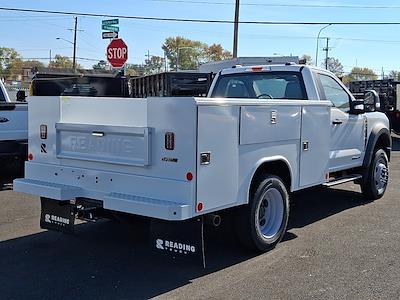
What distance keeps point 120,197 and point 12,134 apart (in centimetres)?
544

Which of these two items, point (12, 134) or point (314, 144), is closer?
point (314, 144)

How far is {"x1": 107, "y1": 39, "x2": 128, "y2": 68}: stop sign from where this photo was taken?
1307 centimetres

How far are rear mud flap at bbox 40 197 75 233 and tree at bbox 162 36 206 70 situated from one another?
9467cm

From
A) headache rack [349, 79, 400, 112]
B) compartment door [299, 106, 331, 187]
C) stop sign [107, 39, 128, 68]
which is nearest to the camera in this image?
compartment door [299, 106, 331, 187]

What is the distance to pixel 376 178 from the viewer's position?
875 cm

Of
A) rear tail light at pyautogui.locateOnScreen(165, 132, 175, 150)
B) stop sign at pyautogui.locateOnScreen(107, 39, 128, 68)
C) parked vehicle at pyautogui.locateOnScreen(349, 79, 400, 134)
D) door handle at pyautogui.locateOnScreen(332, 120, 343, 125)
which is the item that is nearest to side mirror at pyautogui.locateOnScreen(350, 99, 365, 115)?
door handle at pyautogui.locateOnScreen(332, 120, 343, 125)

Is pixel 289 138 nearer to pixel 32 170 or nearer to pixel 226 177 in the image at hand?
pixel 226 177

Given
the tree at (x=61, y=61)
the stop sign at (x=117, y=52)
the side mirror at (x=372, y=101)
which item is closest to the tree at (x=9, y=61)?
the tree at (x=61, y=61)

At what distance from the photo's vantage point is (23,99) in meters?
12.9

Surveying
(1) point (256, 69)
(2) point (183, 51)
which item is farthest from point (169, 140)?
(2) point (183, 51)

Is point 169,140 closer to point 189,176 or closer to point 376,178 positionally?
point 189,176

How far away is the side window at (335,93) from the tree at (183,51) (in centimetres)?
9244

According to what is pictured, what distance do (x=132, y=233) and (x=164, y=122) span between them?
7.72 ft

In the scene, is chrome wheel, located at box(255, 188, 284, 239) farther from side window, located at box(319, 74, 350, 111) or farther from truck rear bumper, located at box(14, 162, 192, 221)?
side window, located at box(319, 74, 350, 111)
